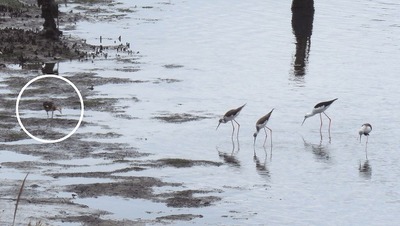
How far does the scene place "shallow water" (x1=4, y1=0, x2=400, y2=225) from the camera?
2418 centimetres

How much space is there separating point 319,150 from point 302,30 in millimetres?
30285

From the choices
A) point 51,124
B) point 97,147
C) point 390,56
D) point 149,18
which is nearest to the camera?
point 97,147

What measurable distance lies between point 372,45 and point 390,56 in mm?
3738

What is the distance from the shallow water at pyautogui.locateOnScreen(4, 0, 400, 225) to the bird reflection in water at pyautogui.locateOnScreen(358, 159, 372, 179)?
0.17 ft

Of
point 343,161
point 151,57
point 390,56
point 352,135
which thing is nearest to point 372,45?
point 390,56

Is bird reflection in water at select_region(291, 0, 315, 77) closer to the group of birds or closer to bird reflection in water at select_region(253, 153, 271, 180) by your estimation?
the group of birds

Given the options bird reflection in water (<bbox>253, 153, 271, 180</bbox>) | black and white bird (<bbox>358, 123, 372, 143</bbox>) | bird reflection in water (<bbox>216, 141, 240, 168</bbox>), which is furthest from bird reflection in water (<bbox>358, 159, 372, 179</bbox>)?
bird reflection in water (<bbox>216, 141, 240, 168</bbox>)

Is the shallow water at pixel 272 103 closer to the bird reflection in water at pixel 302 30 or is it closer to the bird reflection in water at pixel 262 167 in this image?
the bird reflection in water at pixel 262 167

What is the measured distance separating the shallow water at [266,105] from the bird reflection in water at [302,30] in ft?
1.10

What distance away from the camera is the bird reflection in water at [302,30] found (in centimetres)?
4738

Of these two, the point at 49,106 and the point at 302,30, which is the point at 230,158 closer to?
the point at 49,106

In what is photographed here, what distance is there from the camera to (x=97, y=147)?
2834cm

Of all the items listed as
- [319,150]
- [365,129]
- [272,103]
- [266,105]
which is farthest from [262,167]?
[272,103]

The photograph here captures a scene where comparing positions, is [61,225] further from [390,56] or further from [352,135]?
[390,56]
